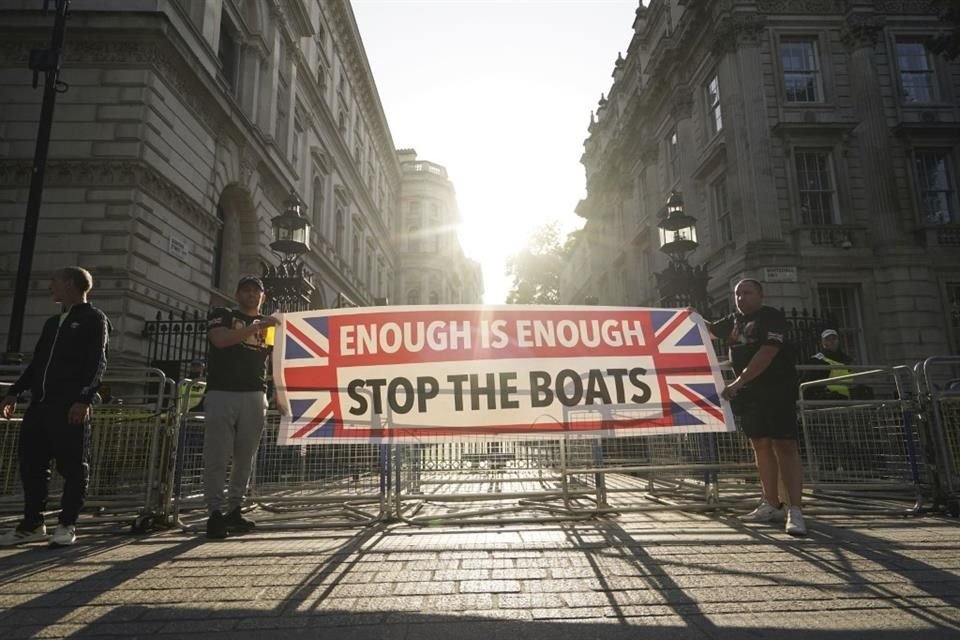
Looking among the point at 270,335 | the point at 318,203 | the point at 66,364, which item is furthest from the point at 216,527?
the point at 318,203

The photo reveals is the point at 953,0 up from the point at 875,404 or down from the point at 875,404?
up

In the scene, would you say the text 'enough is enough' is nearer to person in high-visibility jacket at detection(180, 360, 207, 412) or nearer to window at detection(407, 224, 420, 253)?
person in high-visibility jacket at detection(180, 360, 207, 412)

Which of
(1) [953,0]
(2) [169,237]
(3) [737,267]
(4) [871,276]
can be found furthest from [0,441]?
(1) [953,0]

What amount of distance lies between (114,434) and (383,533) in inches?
132

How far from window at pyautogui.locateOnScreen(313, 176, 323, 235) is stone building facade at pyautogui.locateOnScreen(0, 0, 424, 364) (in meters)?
4.94

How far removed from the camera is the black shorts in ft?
15.9

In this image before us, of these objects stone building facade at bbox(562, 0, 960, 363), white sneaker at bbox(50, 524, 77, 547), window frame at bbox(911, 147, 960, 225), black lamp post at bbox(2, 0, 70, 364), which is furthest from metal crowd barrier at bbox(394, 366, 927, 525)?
window frame at bbox(911, 147, 960, 225)

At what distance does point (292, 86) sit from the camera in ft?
72.8

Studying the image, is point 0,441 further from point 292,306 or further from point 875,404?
point 875,404

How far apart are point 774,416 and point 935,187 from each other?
19471 mm

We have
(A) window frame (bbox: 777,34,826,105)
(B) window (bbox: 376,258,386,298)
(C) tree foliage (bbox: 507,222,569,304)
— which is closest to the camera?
(A) window frame (bbox: 777,34,826,105)

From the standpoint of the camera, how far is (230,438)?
4.81 m

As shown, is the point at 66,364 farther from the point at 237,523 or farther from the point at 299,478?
the point at 299,478

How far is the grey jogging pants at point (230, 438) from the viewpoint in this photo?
475 cm
